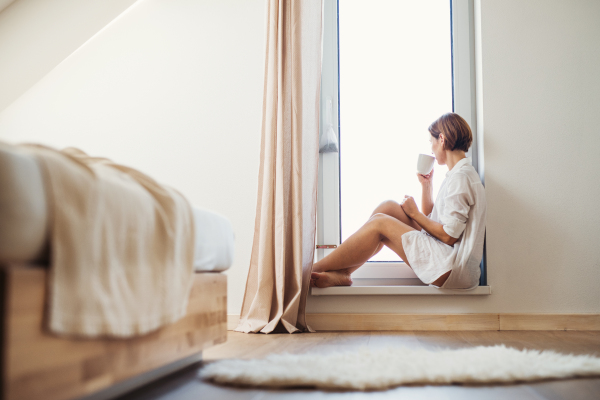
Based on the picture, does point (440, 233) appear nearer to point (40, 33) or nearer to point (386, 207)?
point (386, 207)

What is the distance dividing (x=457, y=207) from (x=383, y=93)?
2.81 feet

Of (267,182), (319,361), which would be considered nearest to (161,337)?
(319,361)

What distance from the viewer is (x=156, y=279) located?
0.94m

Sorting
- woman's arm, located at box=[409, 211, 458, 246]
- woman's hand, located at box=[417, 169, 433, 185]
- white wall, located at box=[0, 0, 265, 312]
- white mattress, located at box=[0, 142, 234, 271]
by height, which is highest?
white wall, located at box=[0, 0, 265, 312]

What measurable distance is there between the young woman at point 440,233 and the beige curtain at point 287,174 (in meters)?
0.19

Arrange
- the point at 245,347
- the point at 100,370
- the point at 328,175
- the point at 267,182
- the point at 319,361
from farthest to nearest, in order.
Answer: the point at 328,175
the point at 267,182
the point at 245,347
the point at 319,361
the point at 100,370

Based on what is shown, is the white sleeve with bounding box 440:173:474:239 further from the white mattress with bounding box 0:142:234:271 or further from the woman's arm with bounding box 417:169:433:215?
the white mattress with bounding box 0:142:234:271

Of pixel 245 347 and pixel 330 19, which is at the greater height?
pixel 330 19

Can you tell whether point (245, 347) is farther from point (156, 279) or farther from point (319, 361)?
point (156, 279)

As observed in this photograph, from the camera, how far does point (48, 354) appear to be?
681 mm

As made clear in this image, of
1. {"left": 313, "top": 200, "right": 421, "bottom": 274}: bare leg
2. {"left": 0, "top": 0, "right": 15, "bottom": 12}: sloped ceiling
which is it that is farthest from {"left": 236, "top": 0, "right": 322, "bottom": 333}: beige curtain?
{"left": 0, "top": 0, "right": 15, "bottom": 12}: sloped ceiling

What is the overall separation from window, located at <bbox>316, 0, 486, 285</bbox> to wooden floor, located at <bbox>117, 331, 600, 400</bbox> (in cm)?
65

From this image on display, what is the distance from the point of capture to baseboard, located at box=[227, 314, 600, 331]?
2338mm

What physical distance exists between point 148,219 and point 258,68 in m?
1.91
